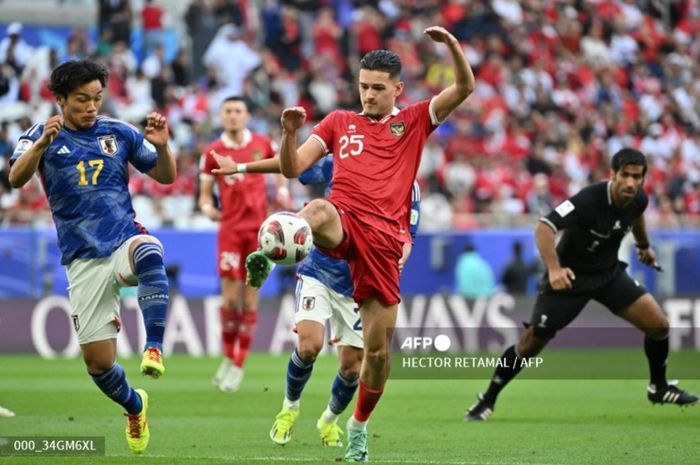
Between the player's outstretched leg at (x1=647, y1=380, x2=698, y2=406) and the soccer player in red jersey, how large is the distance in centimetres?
402

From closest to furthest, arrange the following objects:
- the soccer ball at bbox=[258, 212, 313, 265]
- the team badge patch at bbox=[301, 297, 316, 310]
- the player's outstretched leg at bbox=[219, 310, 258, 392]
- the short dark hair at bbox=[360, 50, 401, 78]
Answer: the soccer ball at bbox=[258, 212, 313, 265] → the short dark hair at bbox=[360, 50, 401, 78] → the team badge patch at bbox=[301, 297, 316, 310] → the player's outstretched leg at bbox=[219, 310, 258, 392]

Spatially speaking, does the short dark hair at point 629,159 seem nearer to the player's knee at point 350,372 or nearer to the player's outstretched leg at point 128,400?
the player's knee at point 350,372

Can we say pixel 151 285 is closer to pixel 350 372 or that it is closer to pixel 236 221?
pixel 350 372

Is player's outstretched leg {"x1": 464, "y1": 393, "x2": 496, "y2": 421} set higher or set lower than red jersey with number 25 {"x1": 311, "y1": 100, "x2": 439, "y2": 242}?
lower

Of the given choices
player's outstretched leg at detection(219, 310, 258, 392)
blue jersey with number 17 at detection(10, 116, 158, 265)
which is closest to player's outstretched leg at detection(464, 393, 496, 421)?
player's outstretched leg at detection(219, 310, 258, 392)

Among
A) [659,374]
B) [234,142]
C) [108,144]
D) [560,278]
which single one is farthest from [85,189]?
[234,142]

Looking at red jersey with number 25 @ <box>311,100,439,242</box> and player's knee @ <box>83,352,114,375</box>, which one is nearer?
red jersey with number 25 @ <box>311,100,439,242</box>

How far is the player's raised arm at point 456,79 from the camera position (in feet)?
30.3

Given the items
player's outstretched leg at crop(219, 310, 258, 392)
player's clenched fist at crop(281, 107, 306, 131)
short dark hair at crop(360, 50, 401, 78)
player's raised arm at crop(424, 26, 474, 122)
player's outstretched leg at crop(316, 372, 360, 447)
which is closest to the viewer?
player's clenched fist at crop(281, 107, 306, 131)

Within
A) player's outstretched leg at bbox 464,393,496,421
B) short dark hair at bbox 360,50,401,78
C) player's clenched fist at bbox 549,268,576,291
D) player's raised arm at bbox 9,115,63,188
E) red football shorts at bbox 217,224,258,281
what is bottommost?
player's outstretched leg at bbox 464,393,496,421

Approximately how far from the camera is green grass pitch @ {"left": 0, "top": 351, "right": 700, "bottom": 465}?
998 centimetres

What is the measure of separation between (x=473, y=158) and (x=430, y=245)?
3789 millimetres

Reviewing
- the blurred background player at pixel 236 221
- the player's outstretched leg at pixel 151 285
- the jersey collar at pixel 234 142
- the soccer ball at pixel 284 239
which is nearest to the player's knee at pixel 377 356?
the soccer ball at pixel 284 239

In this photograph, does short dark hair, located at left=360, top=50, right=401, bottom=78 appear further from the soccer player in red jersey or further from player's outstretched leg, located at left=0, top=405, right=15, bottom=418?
player's outstretched leg, located at left=0, top=405, right=15, bottom=418
